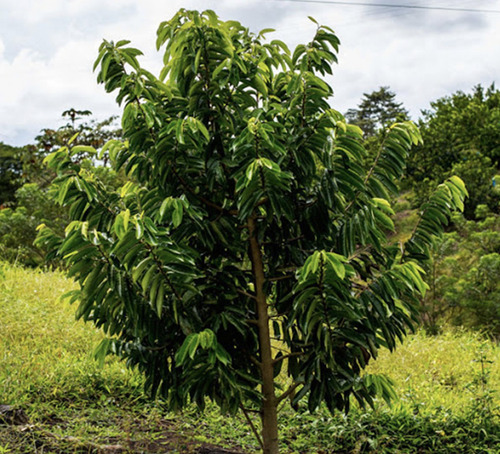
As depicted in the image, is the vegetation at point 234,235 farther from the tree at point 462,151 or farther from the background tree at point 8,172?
the background tree at point 8,172

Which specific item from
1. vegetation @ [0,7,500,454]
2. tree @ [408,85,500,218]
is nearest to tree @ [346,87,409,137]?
tree @ [408,85,500,218]

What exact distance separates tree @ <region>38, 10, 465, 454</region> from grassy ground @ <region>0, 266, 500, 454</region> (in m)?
1.26

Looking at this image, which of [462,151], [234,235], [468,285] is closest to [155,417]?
[234,235]

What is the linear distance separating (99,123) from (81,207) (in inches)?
650

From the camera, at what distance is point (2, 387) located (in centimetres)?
447

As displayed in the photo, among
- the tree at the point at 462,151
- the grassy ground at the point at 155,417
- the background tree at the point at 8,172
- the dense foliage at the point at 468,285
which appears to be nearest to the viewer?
the grassy ground at the point at 155,417

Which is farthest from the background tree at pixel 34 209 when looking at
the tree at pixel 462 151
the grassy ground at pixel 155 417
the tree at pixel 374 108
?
the tree at pixel 374 108

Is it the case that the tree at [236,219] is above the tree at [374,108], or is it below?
below

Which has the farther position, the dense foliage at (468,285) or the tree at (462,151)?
the tree at (462,151)

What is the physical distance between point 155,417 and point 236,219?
2447mm

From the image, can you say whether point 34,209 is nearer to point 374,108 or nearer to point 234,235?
point 234,235

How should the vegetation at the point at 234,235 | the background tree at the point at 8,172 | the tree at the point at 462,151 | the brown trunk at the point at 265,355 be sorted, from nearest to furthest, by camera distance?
the vegetation at the point at 234,235 → the brown trunk at the point at 265,355 → the tree at the point at 462,151 → the background tree at the point at 8,172

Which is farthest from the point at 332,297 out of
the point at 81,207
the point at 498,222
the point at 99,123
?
the point at 99,123

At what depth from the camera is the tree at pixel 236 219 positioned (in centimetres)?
253
